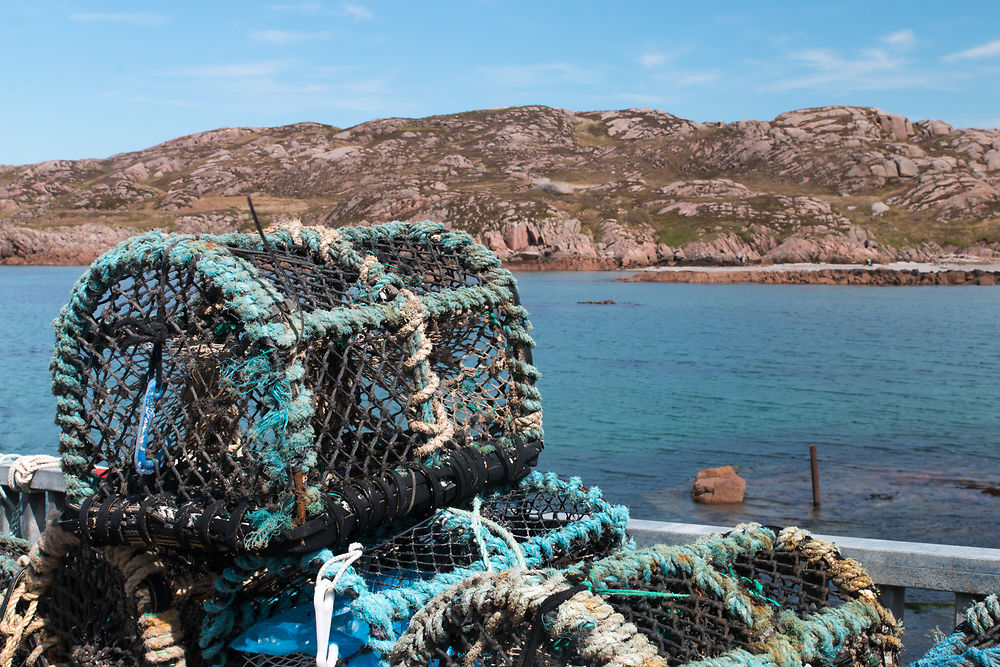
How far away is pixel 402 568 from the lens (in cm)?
296

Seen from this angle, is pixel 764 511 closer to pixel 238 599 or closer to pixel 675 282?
pixel 238 599

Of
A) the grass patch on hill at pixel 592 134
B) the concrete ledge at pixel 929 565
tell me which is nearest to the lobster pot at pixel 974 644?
the concrete ledge at pixel 929 565

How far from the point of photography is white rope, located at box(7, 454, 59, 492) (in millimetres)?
4379

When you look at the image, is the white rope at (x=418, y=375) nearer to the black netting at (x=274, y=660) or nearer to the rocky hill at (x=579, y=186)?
the black netting at (x=274, y=660)

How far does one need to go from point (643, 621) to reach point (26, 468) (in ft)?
11.3

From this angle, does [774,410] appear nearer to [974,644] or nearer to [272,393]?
[974,644]

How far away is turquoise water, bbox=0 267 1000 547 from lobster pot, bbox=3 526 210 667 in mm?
9754

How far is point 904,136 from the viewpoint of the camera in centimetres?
11694

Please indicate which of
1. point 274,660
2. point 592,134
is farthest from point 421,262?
point 592,134

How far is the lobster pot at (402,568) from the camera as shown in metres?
2.59

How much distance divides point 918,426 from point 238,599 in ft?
61.3

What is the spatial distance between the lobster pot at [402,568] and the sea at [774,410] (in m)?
4.13

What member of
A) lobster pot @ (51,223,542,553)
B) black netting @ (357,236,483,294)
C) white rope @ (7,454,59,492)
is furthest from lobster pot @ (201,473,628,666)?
white rope @ (7,454,59,492)

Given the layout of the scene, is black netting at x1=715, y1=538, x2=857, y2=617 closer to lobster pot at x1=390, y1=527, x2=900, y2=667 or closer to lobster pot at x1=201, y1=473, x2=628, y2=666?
lobster pot at x1=390, y1=527, x2=900, y2=667
